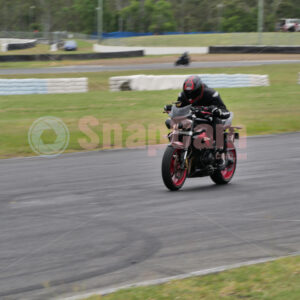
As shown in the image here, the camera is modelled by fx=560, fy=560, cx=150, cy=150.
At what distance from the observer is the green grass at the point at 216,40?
52.2m

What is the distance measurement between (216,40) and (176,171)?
183 feet

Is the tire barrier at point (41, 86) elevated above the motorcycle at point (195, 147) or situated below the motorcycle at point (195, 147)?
above

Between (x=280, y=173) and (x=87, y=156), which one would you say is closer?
(x=280, y=173)

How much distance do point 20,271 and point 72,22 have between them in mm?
131430

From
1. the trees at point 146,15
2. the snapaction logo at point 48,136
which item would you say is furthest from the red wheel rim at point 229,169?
the trees at point 146,15

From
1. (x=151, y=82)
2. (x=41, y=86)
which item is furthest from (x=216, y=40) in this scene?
(x=41, y=86)

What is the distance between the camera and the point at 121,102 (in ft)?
65.6

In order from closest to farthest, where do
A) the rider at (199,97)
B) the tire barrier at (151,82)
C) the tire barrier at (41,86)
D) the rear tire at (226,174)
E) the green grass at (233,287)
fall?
the green grass at (233,287)
the rider at (199,97)
the rear tire at (226,174)
the tire barrier at (41,86)
the tire barrier at (151,82)

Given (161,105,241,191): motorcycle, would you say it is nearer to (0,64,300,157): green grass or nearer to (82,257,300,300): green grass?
(82,257,300,300): green grass

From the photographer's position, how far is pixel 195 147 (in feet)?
26.2

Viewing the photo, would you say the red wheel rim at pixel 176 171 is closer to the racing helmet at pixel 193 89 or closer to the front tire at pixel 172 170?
the front tire at pixel 172 170

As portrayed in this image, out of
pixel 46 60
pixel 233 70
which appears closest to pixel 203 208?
pixel 233 70

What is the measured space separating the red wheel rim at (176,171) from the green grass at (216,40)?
143ft

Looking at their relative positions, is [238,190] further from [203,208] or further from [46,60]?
[46,60]
